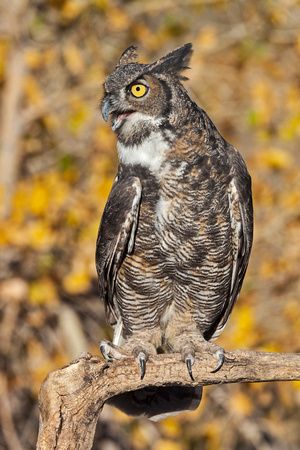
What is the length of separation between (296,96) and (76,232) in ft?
7.79

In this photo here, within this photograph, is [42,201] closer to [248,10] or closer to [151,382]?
[151,382]

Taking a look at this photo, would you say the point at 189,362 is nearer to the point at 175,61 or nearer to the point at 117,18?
the point at 175,61

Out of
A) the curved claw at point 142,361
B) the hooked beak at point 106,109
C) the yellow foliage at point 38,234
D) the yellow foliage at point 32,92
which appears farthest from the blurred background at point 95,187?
the hooked beak at point 106,109

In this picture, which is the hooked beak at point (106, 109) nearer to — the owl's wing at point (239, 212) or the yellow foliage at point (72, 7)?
the owl's wing at point (239, 212)

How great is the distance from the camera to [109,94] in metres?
2.60

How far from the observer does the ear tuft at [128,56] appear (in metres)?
2.95

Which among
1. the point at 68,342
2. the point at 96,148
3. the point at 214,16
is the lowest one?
the point at 68,342

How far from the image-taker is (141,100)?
2537 millimetres

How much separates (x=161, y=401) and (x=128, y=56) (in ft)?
6.08

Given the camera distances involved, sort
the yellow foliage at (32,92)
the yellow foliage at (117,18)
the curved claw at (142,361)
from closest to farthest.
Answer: the curved claw at (142,361), the yellow foliage at (117,18), the yellow foliage at (32,92)

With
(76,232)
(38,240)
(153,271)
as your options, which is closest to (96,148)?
(76,232)

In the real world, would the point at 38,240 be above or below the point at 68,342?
above

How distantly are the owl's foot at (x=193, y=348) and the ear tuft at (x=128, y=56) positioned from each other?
57.9 inches

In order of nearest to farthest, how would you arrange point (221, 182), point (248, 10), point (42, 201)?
point (221, 182) → point (42, 201) → point (248, 10)
